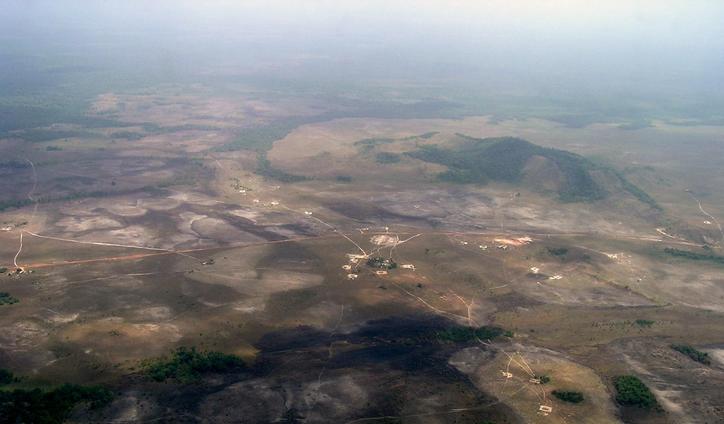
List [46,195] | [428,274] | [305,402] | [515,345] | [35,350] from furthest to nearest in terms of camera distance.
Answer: [46,195]
[428,274]
[515,345]
[35,350]
[305,402]

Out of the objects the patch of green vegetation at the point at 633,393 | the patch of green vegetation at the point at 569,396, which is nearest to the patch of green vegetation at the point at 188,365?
the patch of green vegetation at the point at 569,396

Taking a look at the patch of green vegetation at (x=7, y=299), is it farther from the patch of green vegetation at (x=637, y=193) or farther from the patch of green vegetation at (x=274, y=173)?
the patch of green vegetation at (x=637, y=193)

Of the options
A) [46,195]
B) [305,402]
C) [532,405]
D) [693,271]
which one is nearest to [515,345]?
[532,405]

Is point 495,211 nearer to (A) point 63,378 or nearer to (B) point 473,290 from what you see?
(B) point 473,290

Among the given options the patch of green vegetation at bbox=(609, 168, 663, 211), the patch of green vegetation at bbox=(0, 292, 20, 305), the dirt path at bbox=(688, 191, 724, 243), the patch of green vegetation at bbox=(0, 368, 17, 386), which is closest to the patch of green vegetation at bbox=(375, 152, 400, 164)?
the patch of green vegetation at bbox=(609, 168, 663, 211)

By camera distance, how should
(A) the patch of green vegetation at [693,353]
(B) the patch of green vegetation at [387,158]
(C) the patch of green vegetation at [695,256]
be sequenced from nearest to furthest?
(A) the patch of green vegetation at [693,353], (C) the patch of green vegetation at [695,256], (B) the patch of green vegetation at [387,158]

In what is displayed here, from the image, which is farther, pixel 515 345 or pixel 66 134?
pixel 66 134
